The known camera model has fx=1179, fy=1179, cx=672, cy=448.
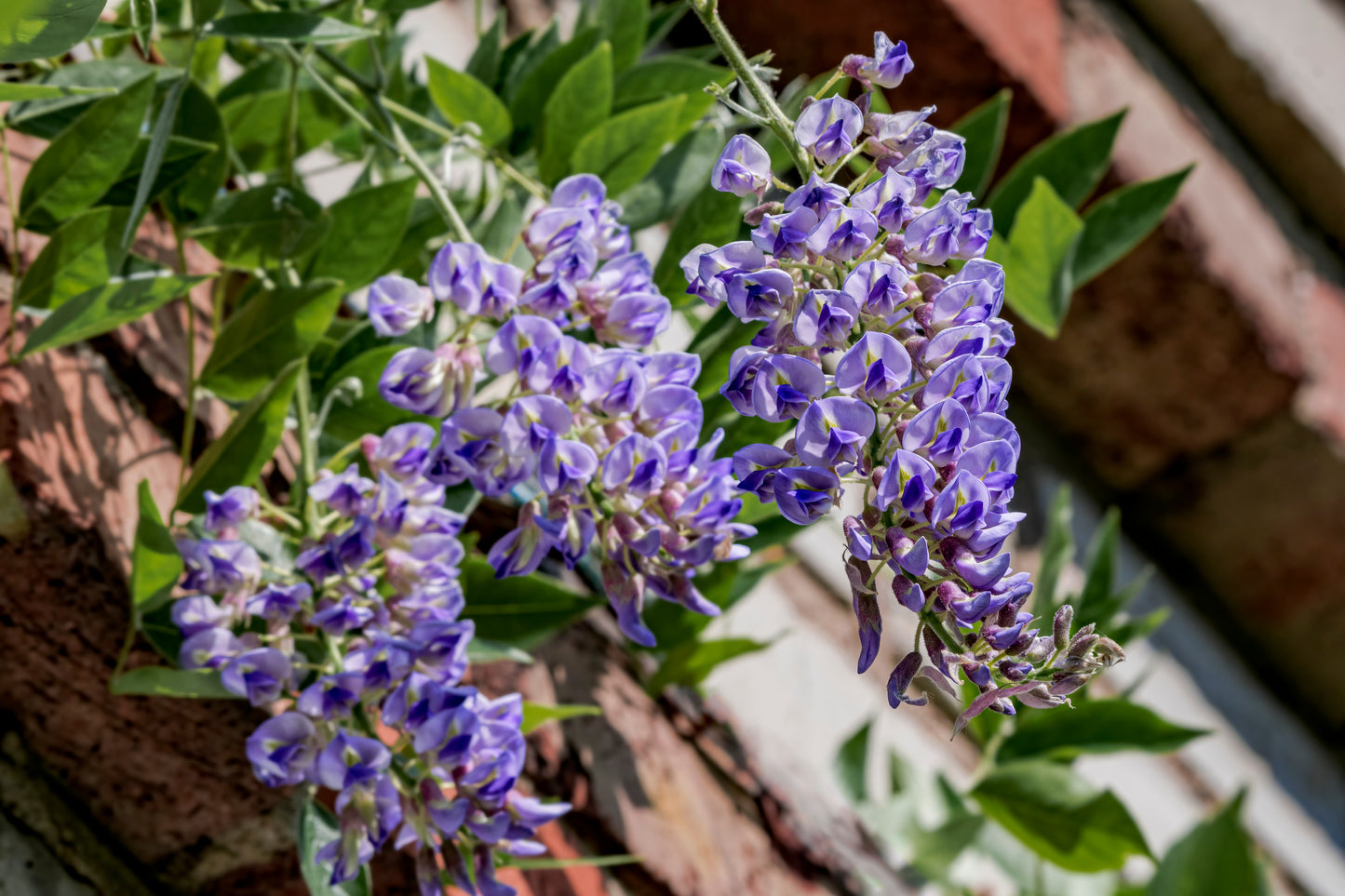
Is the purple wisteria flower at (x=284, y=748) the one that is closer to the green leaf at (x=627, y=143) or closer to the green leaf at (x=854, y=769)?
the green leaf at (x=627, y=143)

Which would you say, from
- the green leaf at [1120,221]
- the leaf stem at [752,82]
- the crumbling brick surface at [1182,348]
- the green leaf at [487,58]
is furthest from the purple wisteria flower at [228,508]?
the crumbling brick surface at [1182,348]

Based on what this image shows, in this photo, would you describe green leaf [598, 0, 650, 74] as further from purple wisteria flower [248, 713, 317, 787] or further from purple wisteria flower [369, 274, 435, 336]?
purple wisteria flower [248, 713, 317, 787]

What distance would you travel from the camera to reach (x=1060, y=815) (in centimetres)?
62

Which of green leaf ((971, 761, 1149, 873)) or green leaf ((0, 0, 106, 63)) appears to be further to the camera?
green leaf ((971, 761, 1149, 873))

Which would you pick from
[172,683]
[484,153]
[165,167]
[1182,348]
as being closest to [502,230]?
[484,153]

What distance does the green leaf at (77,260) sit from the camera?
44cm

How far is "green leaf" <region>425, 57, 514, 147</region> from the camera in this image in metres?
0.54

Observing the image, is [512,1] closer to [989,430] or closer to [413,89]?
[413,89]

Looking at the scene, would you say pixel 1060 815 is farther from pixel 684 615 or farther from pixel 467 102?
pixel 467 102

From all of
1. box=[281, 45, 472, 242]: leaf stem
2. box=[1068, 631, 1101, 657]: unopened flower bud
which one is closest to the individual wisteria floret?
box=[1068, 631, 1101, 657]: unopened flower bud

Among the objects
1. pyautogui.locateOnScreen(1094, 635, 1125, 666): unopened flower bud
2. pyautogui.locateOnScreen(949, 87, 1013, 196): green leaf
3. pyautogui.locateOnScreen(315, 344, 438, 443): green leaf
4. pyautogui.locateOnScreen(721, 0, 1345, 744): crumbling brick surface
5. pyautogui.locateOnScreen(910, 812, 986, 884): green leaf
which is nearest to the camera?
pyautogui.locateOnScreen(1094, 635, 1125, 666): unopened flower bud

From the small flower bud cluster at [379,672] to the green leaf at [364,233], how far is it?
0.41ft

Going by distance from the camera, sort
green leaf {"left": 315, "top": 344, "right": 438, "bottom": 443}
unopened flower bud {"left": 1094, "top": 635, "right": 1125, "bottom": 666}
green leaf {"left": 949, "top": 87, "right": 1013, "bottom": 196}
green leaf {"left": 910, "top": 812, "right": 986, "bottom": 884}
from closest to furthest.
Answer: unopened flower bud {"left": 1094, "top": 635, "right": 1125, "bottom": 666}
green leaf {"left": 315, "top": 344, "right": 438, "bottom": 443}
green leaf {"left": 949, "top": 87, "right": 1013, "bottom": 196}
green leaf {"left": 910, "top": 812, "right": 986, "bottom": 884}

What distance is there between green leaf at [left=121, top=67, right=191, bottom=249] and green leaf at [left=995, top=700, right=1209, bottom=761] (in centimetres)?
50
